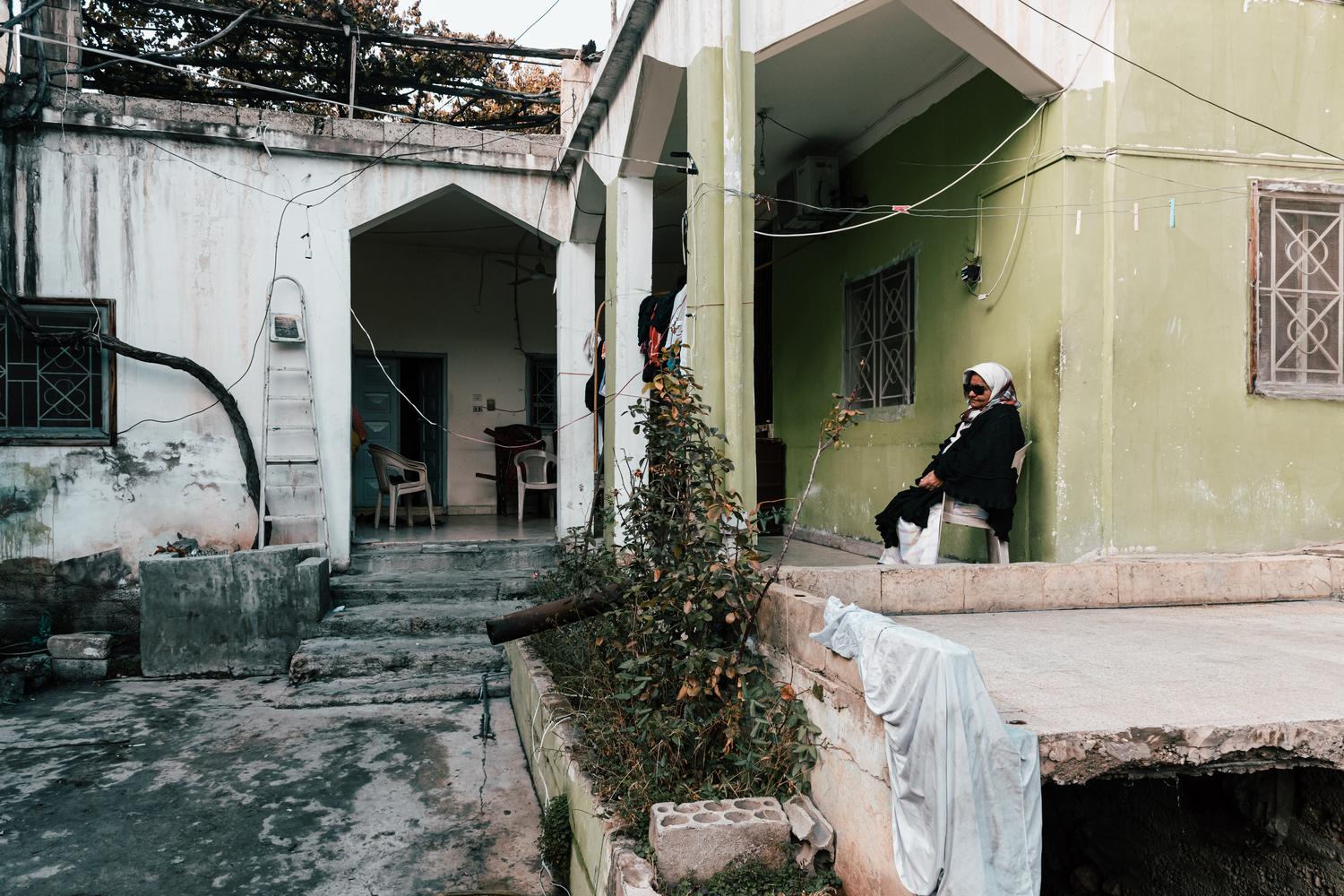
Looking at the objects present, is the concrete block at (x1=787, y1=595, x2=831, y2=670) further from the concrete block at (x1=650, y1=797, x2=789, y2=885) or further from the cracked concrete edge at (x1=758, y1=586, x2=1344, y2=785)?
the concrete block at (x1=650, y1=797, x2=789, y2=885)

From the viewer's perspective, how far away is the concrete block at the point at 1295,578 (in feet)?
15.7

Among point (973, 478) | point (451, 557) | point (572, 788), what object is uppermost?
point (973, 478)

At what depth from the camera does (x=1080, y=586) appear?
4570mm

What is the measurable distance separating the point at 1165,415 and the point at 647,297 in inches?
144

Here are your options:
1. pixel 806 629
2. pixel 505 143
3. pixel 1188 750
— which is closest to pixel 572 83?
pixel 505 143

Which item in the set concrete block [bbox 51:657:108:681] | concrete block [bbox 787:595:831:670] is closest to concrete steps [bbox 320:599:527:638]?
concrete block [bbox 51:657:108:681]

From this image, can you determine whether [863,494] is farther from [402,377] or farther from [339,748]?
[402,377]

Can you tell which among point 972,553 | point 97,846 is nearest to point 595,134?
point 972,553

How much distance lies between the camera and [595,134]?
7.60 metres

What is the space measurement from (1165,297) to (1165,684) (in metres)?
3.33

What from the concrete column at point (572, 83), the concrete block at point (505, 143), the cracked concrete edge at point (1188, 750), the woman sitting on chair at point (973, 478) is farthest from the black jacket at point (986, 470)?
the concrete block at point (505, 143)

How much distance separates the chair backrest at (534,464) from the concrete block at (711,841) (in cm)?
768

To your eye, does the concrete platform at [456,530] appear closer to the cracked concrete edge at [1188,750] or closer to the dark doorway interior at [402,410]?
the dark doorway interior at [402,410]

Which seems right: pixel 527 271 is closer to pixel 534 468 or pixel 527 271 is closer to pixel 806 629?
pixel 534 468
